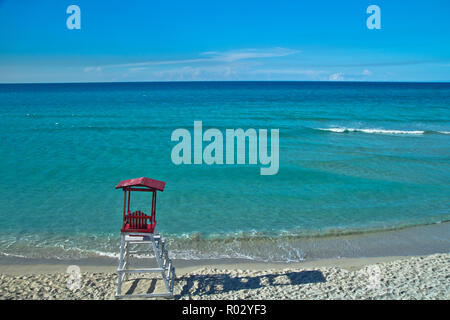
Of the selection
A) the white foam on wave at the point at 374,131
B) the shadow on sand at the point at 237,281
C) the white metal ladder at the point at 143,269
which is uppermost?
the white foam on wave at the point at 374,131

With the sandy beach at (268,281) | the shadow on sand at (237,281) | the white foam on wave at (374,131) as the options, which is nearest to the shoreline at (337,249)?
the sandy beach at (268,281)

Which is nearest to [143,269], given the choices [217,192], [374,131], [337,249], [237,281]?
[237,281]

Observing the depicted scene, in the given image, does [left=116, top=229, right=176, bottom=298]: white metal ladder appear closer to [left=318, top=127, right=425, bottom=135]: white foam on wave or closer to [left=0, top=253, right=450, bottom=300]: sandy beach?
[left=0, top=253, right=450, bottom=300]: sandy beach

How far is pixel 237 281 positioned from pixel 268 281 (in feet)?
2.49

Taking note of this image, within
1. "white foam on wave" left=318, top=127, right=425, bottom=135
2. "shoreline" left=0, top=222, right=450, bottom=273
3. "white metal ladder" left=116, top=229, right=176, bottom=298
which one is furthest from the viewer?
"white foam on wave" left=318, top=127, right=425, bottom=135

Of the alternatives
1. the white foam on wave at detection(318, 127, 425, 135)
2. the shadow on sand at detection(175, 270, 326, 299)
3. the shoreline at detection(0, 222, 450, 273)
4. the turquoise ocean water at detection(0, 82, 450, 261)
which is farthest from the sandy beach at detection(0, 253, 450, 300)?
the white foam on wave at detection(318, 127, 425, 135)

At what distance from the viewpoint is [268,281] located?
9078 millimetres

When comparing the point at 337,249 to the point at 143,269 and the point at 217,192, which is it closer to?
the point at 143,269

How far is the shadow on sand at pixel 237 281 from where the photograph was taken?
870cm

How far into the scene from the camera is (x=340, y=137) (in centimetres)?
3030

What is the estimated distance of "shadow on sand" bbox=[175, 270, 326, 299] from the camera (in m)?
8.70

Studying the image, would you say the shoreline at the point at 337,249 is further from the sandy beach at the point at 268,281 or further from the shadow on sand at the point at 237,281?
the shadow on sand at the point at 237,281
